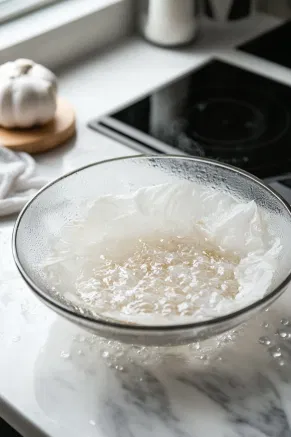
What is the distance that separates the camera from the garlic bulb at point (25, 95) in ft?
3.64

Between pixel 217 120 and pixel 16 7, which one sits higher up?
pixel 16 7

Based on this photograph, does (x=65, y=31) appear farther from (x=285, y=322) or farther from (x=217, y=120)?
(x=285, y=322)

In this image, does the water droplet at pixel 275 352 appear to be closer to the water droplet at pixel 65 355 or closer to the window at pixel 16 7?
the water droplet at pixel 65 355

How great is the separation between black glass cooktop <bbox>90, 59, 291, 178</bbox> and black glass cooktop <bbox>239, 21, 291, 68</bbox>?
90 millimetres

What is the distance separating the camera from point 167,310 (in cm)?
75

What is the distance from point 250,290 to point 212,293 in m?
0.04

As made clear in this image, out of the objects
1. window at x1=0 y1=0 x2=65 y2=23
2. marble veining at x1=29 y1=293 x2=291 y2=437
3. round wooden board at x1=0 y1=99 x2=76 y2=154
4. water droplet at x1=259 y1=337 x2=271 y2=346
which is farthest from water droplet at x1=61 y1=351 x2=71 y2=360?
window at x1=0 y1=0 x2=65 y2=23

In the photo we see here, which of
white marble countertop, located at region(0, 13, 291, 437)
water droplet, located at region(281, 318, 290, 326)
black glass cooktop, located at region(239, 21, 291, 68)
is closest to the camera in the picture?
white marble countertop, located at region(0, 13, 291, 437)

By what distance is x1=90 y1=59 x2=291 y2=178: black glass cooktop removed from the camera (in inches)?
45.8

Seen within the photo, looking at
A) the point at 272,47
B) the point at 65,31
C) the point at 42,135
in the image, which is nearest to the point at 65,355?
the point at 42,135

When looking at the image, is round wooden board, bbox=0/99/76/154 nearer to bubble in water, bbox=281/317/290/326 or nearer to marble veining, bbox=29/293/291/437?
marble veining, bbox=29/293/291/437

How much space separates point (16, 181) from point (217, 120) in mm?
413

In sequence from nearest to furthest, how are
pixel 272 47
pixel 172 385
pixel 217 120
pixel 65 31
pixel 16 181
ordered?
pixel 172 385 → pixel 16 181 → pixel 217 120 → pixel 65 31 → pixel 272 47

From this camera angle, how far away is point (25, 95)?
1104mm
